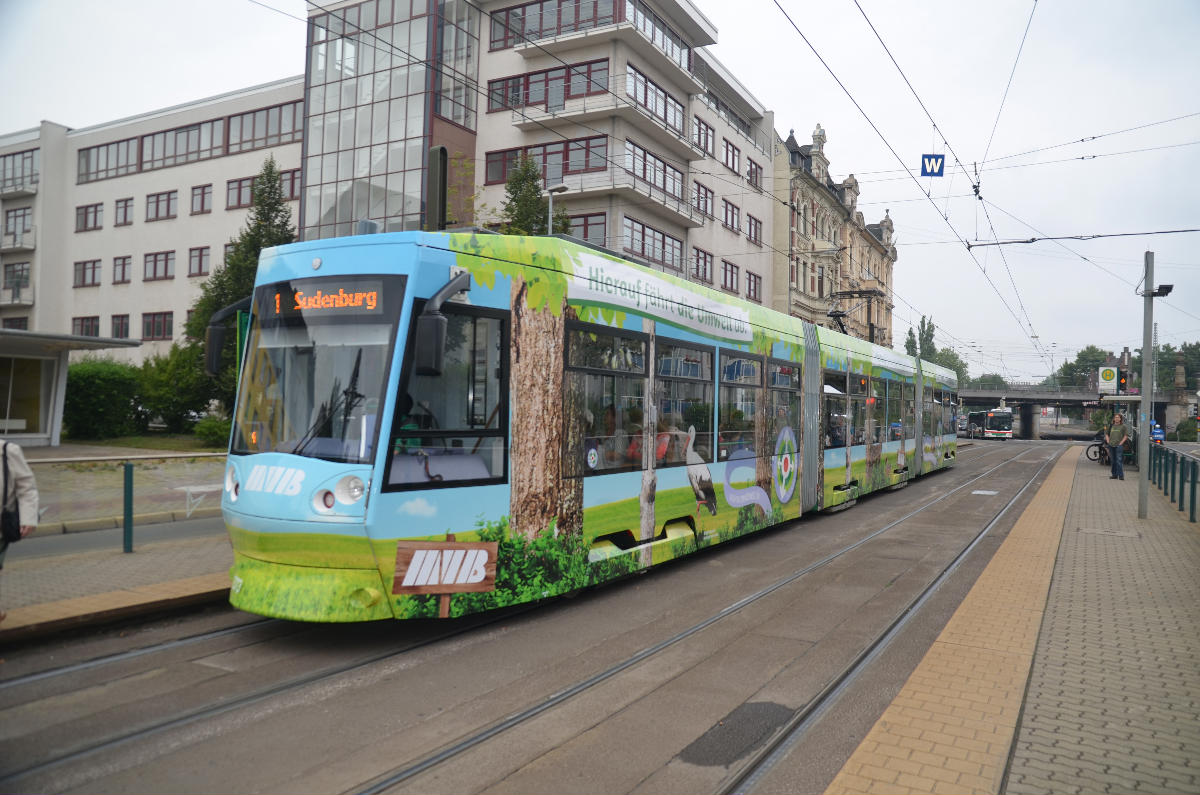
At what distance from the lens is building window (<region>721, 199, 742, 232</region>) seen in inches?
1643

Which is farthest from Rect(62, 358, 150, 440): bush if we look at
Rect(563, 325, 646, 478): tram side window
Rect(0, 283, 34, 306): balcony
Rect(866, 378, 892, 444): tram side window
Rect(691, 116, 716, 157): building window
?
Rect(563, 325, 646, 478): tram side window

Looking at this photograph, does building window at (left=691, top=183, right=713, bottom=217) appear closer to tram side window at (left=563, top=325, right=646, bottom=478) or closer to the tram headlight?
tram side window at (left=563, top=325, right=646, bottom=478)

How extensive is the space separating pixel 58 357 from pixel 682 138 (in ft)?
82.7

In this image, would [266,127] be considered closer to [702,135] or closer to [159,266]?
Answer: [159,266]

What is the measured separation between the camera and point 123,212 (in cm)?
4775

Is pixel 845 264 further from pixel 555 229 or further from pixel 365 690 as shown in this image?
pixel 365 690

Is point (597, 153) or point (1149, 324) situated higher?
point (597, 153)

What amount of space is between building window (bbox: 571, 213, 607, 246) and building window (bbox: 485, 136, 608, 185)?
1806mm

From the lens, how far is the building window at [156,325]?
45969 mm

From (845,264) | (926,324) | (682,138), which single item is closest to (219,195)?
(682,138)

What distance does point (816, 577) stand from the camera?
9.20 meters

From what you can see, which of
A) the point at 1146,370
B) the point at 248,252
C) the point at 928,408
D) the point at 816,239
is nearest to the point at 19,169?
the point at 248,252

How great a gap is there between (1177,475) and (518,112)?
2419 cm

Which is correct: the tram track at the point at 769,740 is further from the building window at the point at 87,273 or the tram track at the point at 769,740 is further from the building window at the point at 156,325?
the building window at the point at 87,273
